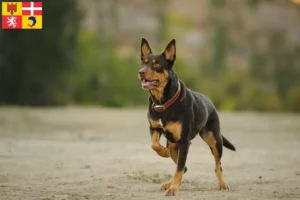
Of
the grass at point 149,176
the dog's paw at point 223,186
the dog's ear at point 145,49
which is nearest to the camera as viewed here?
the dog's ear at point 145,49

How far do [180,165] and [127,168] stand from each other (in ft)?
9.12

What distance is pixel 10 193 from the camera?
30.7 feet

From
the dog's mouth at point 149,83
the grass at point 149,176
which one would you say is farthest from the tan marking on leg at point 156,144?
the grass at point 149,176

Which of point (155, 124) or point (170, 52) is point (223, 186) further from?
point (170, 52)

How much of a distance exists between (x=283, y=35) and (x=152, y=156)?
59567 millimetres

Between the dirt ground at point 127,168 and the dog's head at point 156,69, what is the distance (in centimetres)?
145

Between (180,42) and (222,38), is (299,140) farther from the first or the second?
(180,42)

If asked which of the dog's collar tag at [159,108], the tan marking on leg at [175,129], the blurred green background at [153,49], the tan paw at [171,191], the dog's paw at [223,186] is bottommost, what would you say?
the blurred green background at [153,49]

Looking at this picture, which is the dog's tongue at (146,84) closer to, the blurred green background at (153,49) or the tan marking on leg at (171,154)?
the tan marking on leg at (171,154)

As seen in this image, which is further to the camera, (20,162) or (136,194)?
(20,162)

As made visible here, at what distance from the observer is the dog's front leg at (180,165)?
30.8 ft

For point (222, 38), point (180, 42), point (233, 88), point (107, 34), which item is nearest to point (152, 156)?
point (233, 88)

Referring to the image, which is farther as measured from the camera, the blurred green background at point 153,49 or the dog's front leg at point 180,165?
the blurred green background at point 153,49

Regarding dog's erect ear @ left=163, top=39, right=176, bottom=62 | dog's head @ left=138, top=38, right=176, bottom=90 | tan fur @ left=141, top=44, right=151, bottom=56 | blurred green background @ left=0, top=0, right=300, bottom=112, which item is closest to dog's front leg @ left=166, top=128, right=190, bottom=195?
dog's head @ left=138, top=38, right=176, bottom=90
